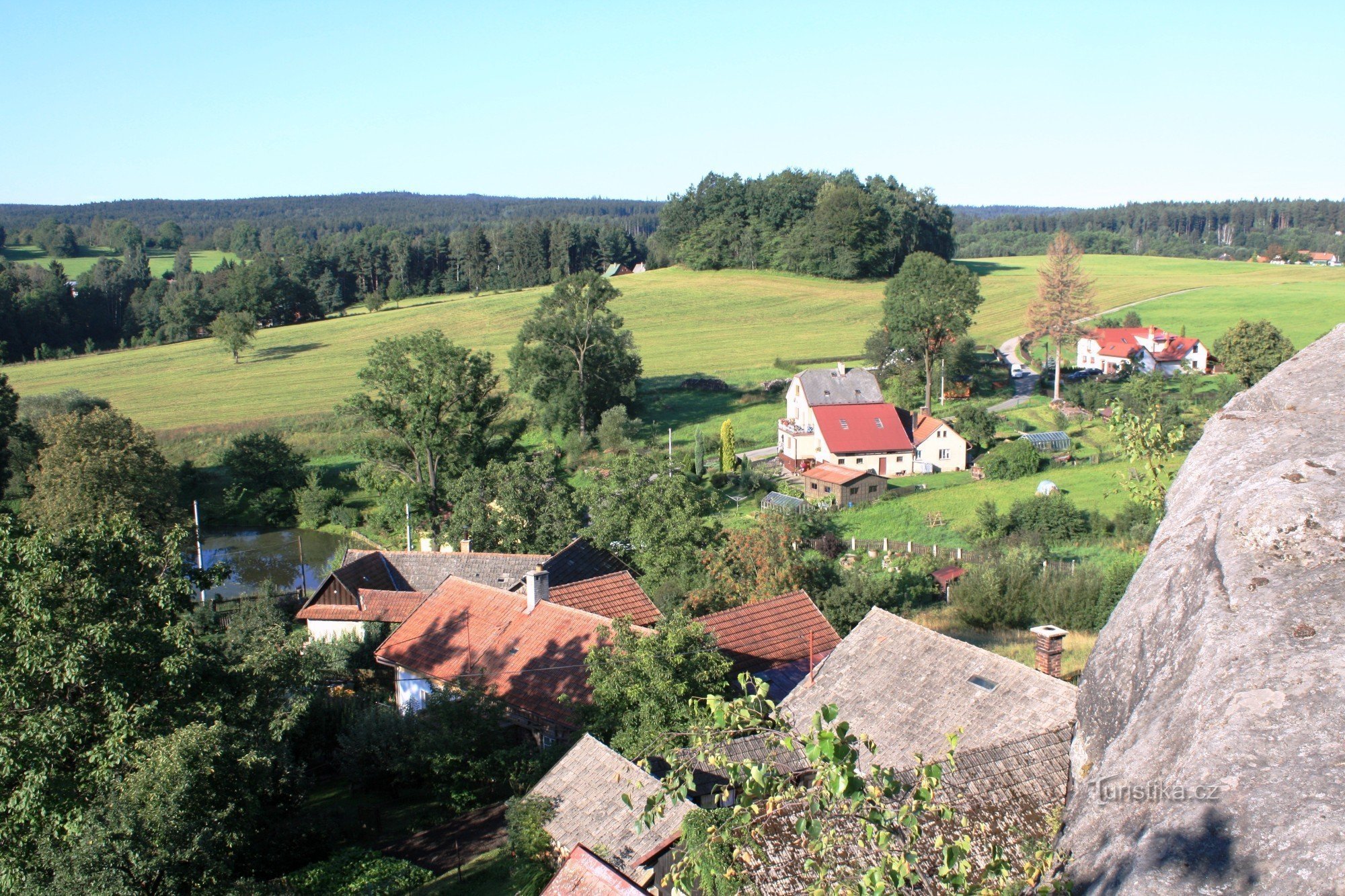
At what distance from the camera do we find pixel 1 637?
12.7 meters

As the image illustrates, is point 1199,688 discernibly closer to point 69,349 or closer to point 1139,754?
point 1139,754

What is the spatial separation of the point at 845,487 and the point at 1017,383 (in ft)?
101

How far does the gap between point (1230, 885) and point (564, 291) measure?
56.2 meters

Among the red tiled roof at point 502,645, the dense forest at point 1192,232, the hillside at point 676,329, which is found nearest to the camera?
the red tiled roof at point 502,645

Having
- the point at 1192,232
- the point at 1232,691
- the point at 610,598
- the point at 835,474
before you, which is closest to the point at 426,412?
the point at 835,474

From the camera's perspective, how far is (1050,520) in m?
37.3

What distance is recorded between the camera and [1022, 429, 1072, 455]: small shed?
4912cm

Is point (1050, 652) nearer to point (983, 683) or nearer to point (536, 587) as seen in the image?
point (983, 683)

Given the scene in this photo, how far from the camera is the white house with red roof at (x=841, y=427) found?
162ft

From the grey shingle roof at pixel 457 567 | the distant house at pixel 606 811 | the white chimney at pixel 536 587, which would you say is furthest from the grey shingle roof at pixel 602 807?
the grey shingle roof at pixel 457 567

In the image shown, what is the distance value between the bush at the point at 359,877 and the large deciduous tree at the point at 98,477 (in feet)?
74.6

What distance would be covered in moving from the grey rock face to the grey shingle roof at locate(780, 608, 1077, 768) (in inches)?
291

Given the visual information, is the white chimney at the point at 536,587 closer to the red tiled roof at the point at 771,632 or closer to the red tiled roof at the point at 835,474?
the red tiled roof at the point at 771,632

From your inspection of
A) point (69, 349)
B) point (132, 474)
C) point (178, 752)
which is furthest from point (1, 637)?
point (69, 349)
